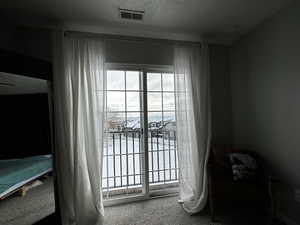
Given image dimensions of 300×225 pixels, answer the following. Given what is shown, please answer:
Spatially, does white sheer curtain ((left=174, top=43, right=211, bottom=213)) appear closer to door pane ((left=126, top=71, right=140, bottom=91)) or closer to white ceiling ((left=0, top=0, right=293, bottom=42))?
white ceiling ((left=0, top=0, right=293, bottom=42))

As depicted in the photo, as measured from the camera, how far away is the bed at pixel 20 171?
4.35 feet

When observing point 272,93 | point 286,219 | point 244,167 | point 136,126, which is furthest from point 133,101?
point 286,219

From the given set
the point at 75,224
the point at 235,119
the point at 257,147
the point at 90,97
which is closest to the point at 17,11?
the point at 90,97

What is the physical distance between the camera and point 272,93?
Answer: 1.91 metres

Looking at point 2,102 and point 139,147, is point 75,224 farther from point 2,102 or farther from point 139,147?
point 2,102

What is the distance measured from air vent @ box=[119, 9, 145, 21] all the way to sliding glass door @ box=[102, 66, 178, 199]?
0.64 m

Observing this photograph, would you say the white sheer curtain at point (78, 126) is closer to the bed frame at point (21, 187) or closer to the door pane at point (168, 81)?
the bed frame at point (21, 187)

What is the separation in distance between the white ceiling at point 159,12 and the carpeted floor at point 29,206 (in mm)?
1879

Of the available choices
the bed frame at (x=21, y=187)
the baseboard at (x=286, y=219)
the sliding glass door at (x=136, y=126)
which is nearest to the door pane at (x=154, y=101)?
the sliding glass door at (x=136, y=126)

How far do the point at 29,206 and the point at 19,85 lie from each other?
4.00 ft

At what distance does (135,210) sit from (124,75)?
1918 millimetres

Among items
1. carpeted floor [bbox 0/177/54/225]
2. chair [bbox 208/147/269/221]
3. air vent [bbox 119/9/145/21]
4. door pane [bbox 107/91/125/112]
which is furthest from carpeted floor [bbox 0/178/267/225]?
air vent [bbox 119/9/145/21]

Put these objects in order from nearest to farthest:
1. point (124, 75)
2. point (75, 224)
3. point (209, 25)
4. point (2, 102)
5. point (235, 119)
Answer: point (2, 102) < point (75, 224) < point (209, 25) < point (124, 75) < point (235, 119)

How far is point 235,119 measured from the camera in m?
2.48
